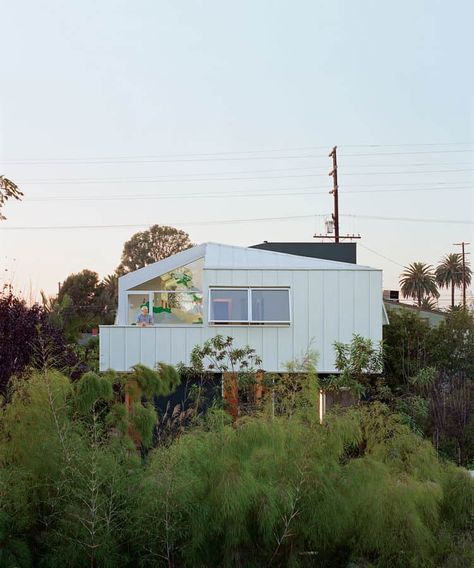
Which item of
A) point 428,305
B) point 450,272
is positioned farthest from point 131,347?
point 450,272

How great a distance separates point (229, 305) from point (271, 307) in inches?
33.3

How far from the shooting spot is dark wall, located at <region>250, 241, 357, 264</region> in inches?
1094

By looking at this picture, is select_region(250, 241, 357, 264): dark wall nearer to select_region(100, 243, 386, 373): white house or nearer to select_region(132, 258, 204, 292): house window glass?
select_region(132, 258, 204, 292): house window glass

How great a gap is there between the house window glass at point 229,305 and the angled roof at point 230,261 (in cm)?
54

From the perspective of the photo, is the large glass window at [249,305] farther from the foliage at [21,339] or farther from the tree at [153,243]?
the tree at [153,243]

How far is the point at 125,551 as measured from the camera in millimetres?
7426

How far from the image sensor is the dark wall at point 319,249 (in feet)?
91.2

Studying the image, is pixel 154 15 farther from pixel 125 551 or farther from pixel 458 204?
pixel 458 204

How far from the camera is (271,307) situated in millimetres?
19172

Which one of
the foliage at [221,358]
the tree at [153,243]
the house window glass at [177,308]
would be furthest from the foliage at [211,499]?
the tree at [153,243]

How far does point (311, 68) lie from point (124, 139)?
22.2 ft

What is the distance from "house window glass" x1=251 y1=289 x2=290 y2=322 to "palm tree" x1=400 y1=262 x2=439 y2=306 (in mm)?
56465

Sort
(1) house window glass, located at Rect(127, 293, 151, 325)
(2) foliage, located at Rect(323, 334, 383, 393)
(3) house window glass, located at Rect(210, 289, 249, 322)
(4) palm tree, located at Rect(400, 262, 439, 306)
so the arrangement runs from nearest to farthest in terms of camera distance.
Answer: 1. (2) foliage, located at Rect(323, 334, 383, 393)
2. (3) house window glass, located at Rect(210, 289, 249, 322)
3. (1) house window glass, located at Rect(127, 293, 151, 325)
4. (4) palm tree, located at Rect(400, 262, 439, 306)

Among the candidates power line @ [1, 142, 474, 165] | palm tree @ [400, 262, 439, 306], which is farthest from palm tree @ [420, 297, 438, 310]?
power line @ [1, 142, 474, 165]
